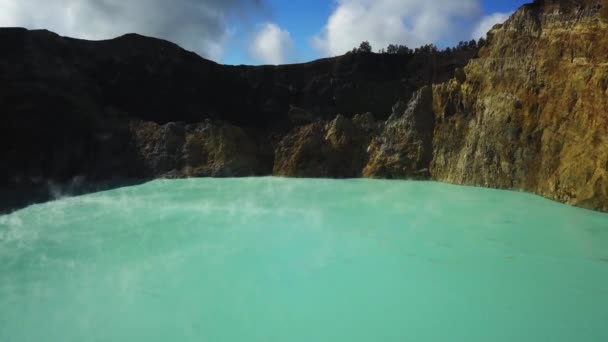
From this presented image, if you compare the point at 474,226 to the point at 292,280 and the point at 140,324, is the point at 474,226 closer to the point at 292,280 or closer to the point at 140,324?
the point at 292,280

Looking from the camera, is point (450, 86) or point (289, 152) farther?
point (289, 152)

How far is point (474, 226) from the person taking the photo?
30.6ft

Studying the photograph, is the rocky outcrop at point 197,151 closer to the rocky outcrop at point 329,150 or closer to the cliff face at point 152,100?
the cliff face at point 152,100

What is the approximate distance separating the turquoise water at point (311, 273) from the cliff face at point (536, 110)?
4.26 feet

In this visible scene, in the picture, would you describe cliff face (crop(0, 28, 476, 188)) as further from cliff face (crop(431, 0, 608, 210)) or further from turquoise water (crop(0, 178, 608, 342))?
cliff face (crop(431, 0, 608, 210))

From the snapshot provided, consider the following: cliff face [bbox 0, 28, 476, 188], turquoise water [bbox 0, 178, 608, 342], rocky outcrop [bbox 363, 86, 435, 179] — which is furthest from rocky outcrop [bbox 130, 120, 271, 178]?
turquoise water [bbox 0, 178, 608, 342]

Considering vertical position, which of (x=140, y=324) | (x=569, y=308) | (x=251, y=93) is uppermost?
(x=251, y=93)

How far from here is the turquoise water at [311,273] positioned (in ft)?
16.9

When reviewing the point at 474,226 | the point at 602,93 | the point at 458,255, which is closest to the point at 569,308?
the point at 458,255

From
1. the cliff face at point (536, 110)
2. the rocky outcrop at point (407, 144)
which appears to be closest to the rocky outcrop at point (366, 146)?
the rocky outcrop at point (407, 144)

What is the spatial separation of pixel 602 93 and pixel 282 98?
17.4m

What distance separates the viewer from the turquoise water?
203 inches

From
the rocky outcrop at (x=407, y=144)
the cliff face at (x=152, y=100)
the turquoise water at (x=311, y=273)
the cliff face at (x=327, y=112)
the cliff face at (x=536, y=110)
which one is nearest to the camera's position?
the turquoise water at (x=311, y=273)

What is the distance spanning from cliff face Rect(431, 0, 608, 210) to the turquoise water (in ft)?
4.26
